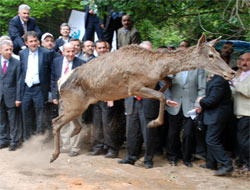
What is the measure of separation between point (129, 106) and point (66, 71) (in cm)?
179

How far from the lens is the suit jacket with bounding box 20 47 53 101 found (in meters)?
8.82

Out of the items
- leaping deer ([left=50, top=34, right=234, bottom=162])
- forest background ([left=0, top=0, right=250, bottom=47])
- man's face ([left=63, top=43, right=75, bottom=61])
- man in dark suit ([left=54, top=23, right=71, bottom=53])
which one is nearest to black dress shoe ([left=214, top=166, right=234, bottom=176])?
leaping deer ([left=50, top=34, right=234, bottom=162])

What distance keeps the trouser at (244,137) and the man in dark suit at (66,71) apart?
3.88m

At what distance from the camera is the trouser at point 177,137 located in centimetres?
786

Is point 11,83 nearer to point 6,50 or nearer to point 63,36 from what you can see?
point 6,50

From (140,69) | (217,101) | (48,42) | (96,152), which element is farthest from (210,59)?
(48,42)

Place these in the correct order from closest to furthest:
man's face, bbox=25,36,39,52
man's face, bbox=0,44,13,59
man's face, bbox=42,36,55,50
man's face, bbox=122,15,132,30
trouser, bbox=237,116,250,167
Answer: trouser, bbox=237,116,250,167 < man's face, bbox=25,36,39,52 < man's face, bbox=0,44,13,59 < man's face, bbox=122,15,132,30 < man's face, bbox=42,36,55,50

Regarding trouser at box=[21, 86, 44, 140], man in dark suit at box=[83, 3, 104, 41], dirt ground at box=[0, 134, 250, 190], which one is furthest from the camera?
man in dark suit at box=[83, 3, 104, 41]

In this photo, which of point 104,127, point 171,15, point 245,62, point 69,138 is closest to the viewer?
point 245,62

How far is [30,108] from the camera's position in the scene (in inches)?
355

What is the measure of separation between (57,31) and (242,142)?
885 centimetres

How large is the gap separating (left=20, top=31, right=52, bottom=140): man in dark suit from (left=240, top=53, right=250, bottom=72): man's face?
467cm

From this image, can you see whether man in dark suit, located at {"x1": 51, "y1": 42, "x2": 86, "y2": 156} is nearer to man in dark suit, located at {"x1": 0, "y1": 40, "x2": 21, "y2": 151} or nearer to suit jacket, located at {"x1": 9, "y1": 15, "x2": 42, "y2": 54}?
man in dark suit, located at {"x1": 0, "y1": 40, "x2": 21, "y2": 151}

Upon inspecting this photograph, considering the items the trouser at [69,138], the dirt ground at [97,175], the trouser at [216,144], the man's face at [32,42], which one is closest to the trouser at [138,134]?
the dirt ground at [97,175]
